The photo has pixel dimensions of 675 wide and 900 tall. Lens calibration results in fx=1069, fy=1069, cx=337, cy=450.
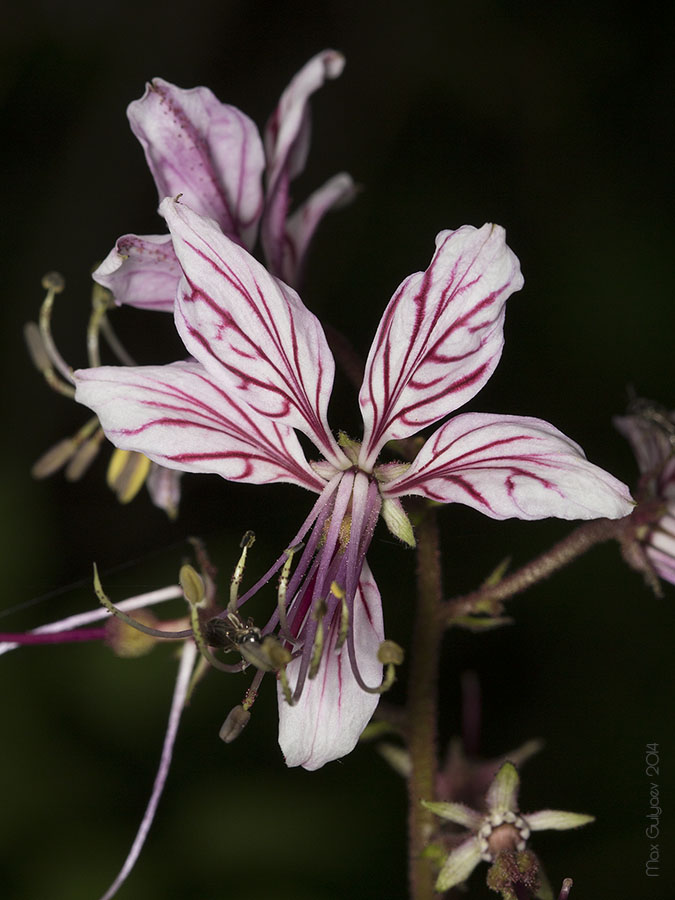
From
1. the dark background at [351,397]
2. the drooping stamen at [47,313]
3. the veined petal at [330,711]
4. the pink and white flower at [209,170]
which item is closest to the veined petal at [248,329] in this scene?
the pink and white flower at [209,170]

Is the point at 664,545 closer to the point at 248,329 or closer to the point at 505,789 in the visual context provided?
the point at 505,789

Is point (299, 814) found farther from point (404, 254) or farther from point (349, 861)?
point (404, 254)

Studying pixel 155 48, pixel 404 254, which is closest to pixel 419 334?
pixel 404 254

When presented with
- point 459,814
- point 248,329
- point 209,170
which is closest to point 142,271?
point 209,170

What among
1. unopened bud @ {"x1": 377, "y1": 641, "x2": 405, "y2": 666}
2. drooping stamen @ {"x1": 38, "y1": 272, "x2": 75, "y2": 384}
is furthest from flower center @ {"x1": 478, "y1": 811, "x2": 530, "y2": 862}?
drooping stamen @ {"x1": 38, "y1": 272, "x2": 75, "y2": 384}

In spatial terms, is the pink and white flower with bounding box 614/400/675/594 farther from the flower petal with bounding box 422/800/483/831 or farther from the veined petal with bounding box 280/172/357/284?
the veined petal with bounding box 280/172/357/284

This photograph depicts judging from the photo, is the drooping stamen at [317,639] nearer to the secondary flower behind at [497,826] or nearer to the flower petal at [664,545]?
the secondary flower behind at [497,826]
